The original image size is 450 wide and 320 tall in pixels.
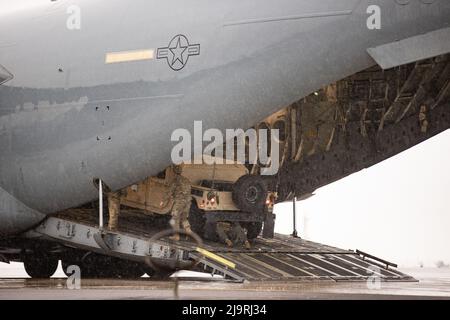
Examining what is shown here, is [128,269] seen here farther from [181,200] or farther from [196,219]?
[181,200]

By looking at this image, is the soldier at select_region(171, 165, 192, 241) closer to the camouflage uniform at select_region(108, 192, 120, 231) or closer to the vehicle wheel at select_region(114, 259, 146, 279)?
the camouflage uniform at select_region(108, 192, 120, 231)

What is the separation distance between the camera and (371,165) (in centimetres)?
1909

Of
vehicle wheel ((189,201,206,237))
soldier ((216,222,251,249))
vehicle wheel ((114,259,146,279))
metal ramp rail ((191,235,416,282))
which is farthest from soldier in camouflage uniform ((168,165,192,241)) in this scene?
vehicle wheel ((114,259,146,279))

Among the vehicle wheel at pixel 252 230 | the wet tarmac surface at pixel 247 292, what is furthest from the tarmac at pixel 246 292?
the vehicle wheel at pixel 252 230

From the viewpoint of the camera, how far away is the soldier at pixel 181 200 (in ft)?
59.6

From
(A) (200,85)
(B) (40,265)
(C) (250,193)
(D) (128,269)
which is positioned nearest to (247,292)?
(A) (200,85)

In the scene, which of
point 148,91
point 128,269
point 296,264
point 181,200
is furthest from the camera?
point 128,269

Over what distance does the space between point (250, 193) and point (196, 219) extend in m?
1.22

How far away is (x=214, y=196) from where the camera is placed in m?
18.3
